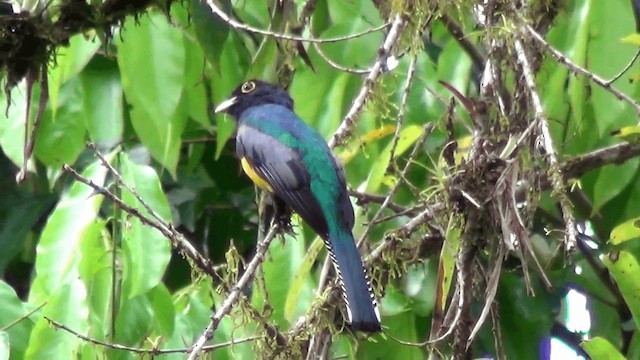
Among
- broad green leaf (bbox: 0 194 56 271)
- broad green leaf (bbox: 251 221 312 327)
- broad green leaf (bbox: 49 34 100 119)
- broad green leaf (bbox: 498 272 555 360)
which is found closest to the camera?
broad green leaf (bbox: 49 34 100 119)

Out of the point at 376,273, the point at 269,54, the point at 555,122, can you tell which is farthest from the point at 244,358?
the point at 555,122

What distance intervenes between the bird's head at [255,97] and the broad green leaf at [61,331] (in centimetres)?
176

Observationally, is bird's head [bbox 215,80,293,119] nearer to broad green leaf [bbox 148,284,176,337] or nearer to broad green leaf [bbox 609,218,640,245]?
broad green leaf [bbox 148,284,176,337]

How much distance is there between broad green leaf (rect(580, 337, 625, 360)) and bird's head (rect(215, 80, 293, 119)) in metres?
2.12

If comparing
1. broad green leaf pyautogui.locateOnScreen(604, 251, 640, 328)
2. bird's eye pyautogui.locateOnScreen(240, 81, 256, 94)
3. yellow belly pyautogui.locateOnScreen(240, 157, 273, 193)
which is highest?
bird's eye pyautogui.locateOnScreen(240, 81, 256, 94)

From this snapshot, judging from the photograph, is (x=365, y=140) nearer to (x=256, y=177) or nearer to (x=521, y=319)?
(x=256, y=177)

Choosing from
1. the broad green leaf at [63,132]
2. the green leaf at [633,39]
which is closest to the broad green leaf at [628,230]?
the green leaf at [633,39]

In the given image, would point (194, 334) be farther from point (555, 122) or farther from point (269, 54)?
point (555, 122)

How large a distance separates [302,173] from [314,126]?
1.95 ft

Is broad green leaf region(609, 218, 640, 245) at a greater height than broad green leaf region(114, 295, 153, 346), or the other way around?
broad green leaf region(609, 218, 640, 245)

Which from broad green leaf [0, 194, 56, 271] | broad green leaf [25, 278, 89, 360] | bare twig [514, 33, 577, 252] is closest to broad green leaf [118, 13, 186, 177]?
broad green leaf [25, 278, 89, 360]

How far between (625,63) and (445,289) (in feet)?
2.76

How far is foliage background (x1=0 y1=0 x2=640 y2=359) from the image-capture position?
136 inches

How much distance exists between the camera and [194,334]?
11.9 ft
